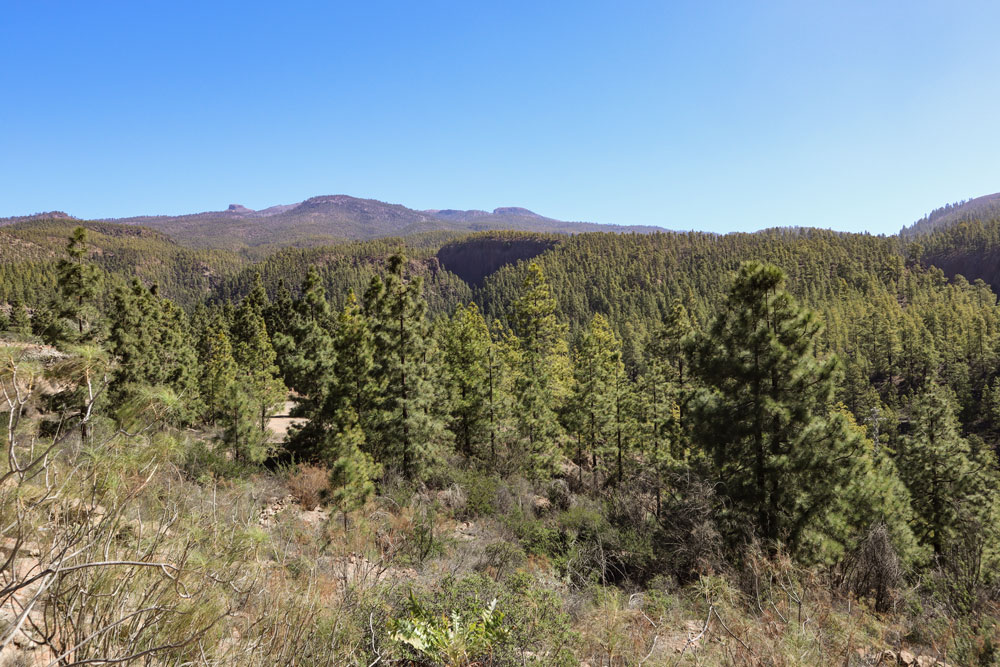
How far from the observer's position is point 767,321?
1195cm

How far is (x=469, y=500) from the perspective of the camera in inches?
583

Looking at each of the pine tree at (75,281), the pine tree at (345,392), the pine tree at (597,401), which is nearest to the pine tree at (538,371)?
the pine tree at (597,401)

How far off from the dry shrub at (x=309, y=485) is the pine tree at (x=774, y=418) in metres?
10.8

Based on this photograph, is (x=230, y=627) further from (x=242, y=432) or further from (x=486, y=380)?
(x=486, y=380)

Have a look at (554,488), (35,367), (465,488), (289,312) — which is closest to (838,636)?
(35,367)

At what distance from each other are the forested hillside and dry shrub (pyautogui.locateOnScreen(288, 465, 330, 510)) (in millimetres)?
94

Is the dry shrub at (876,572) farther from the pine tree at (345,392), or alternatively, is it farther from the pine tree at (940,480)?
the pine tree at (940,480)

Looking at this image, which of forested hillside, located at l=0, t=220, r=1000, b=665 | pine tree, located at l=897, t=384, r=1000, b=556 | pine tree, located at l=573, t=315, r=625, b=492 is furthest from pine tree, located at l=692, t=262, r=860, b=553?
pine tree, located at l=897, t=384, r=1000, b=556

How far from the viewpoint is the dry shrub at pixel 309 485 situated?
547 inches

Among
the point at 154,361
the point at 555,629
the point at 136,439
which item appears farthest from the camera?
the point at 154,361

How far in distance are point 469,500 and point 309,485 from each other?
4932 mm

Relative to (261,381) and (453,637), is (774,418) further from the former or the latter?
(261,381)

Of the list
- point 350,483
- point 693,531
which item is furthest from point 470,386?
point 693,531

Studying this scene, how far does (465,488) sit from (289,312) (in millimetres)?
30719
